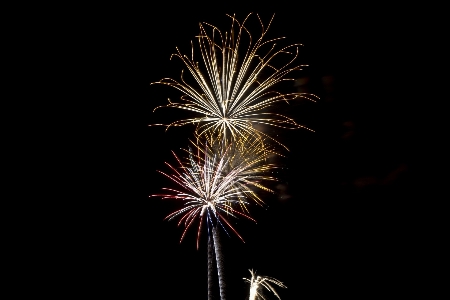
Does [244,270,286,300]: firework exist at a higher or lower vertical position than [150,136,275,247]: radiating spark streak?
lower

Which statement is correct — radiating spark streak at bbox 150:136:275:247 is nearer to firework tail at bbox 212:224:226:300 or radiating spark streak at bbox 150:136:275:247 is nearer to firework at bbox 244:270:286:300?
firework tail at bbox 212:224:226:300

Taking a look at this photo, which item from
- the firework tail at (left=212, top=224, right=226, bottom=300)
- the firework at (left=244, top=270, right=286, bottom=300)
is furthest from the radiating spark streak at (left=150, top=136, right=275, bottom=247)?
the firework at (left=244, top=270, right=286, bottom=300)

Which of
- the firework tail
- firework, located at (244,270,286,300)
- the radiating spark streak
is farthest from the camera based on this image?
firework, located at (244,270,286,300)

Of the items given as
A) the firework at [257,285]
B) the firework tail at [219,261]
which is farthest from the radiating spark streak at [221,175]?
the firework at [257,285]

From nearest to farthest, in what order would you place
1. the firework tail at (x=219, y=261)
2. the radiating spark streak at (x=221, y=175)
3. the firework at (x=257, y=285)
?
the radiating spark streak at (x=221, y=175), the firework tail at (x=219, y=261), the firework at (x=257, y=285)

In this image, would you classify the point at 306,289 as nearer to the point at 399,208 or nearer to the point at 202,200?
the point at 399,208

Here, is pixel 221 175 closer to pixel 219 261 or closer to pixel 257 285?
pixel 219 261

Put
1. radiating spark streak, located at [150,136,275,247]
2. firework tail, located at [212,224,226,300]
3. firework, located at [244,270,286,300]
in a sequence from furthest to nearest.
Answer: firework, located at [244,270,286,300]
firework tail, located at [212,224,226,300]
radiating spark streak, located at [150,136,275,247]

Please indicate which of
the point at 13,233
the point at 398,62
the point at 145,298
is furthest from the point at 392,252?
the point at 13,233

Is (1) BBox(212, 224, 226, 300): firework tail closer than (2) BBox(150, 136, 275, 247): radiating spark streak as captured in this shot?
No

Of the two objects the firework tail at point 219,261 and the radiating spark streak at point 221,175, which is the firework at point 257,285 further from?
the radiating spark streak at point 221,175

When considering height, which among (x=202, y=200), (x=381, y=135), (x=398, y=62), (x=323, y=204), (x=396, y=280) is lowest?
(x=396, y=280)
